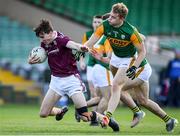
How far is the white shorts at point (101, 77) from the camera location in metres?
16.5

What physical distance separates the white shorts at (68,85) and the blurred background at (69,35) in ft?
38.6

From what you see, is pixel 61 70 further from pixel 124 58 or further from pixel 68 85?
pixel 124 58

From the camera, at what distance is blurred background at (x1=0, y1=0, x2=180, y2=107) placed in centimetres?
2838

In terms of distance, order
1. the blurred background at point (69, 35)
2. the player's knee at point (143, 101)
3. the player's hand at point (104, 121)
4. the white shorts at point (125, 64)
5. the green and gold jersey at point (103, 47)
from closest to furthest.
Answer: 1. the player's hand at point (104, 121)
2. the white shorts at point (125, 64)
3. the player's knee at point (143, 101)
4. the green and gold jersey at point (103, 47)
5. the blurred background at point (69, 35)

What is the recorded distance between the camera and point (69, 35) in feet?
103

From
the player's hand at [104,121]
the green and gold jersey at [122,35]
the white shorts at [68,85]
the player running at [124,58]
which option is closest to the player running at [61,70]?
the white shorts at [68,85]

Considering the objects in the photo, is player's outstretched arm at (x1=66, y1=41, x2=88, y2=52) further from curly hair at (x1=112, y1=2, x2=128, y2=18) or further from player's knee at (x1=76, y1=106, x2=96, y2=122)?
player's knee at (x1=76, y1=106, x2=96, y2=122)

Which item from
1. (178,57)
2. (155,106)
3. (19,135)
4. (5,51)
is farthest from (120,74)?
(5,51)

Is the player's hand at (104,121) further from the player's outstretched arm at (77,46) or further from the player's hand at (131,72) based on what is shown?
the player's outstretched arm at (77,46)

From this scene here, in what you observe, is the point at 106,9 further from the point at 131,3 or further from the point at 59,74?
the point at 59,74

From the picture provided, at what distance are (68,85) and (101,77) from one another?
90.9 inches

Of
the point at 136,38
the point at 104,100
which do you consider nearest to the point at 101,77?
the point at 104,100

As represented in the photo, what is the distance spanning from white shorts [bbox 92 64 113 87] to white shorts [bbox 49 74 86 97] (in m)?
2.13

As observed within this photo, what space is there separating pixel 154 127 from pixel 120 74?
189cm
